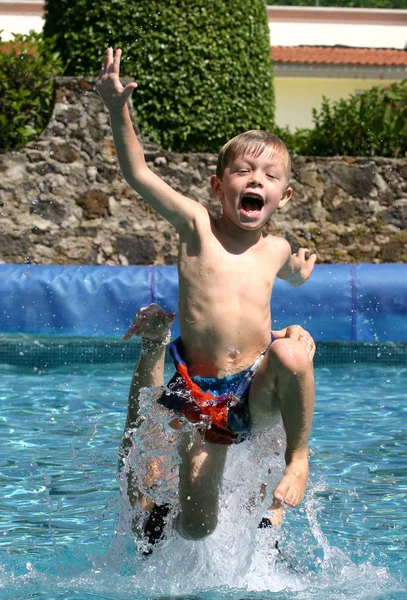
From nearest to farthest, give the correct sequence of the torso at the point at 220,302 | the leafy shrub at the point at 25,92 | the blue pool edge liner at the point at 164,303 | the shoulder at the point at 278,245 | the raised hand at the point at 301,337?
the raised hand at the point at 301,337 < the torso at the point at 220,302 < the shoulder at the point at 278,245 < the blue pool edge liner at the point at 164,303 < the leafy shrub at the point at 25,92

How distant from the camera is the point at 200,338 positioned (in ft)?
11.4

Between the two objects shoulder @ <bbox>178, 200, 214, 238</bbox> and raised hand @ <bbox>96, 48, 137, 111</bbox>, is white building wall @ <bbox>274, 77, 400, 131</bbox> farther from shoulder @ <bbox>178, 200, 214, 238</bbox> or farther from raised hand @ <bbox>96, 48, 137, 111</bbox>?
raised hand @ <bbox>96, 48, 137, 111</bbox>

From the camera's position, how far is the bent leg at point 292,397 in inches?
124

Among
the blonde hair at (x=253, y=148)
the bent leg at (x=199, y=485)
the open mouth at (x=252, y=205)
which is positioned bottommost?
the bent leg at (x=199, y=485)

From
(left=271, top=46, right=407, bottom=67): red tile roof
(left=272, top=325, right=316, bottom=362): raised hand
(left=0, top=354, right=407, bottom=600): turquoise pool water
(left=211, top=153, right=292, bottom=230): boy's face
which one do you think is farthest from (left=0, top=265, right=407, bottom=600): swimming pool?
(left=271, top=46, right=407, bottom=67): red tile roof

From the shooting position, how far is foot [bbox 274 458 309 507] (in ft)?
10.1

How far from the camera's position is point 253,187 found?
3.48m

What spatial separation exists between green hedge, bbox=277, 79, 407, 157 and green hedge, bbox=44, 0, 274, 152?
72cm

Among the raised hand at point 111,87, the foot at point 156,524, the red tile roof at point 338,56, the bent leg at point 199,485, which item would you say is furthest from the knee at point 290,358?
the red tile roof at point 338,56

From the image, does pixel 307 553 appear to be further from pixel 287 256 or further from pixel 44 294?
pixel 44 294

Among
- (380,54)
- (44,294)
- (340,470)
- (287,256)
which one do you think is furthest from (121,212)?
(380,54)

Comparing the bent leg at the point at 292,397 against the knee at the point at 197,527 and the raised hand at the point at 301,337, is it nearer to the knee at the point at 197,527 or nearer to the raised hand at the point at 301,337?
the raised hand at the point at 301,337

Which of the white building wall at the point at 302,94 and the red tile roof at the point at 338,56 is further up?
the red tile roof at the point at 338,56

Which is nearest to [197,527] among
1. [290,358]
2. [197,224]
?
[290,358]
